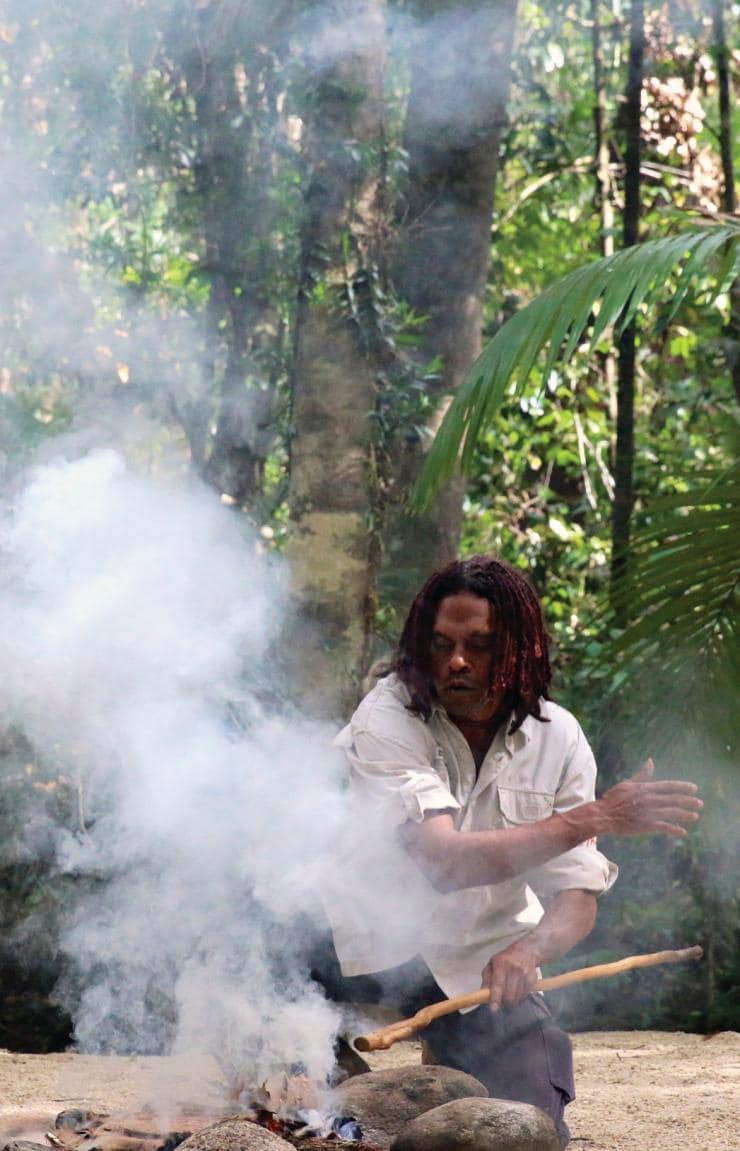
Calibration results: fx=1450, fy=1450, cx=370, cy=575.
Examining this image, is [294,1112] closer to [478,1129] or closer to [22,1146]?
[478,1129]

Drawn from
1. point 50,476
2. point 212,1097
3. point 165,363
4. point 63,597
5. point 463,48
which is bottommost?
point 212,1097

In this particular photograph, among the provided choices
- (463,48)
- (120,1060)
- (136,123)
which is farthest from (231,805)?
(463,48)

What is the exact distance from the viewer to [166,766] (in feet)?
11.9

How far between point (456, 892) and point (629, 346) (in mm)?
3601

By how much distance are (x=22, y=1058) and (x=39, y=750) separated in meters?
1.02

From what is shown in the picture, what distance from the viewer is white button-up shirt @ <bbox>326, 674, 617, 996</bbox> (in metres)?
3.09

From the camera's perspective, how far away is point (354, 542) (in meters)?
4.76

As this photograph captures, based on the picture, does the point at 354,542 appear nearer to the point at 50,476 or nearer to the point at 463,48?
the point at 50,476

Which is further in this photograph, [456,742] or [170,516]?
[170,516]

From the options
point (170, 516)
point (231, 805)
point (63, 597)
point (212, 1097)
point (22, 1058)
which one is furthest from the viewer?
point (170, 516)

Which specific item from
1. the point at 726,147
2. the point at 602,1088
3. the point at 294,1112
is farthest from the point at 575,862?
the point at 726,147

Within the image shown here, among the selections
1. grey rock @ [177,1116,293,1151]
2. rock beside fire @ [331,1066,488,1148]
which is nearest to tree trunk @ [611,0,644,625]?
rock beside fire @ [331,1066,488,1148]

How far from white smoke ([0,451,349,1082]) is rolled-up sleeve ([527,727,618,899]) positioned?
1.62 ft

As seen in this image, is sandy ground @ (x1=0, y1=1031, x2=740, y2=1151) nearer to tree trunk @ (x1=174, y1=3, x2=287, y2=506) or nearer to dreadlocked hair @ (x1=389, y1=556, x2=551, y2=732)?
dreadlocked hair @ (x1=389, y1=556, x2=551, y2=732)
